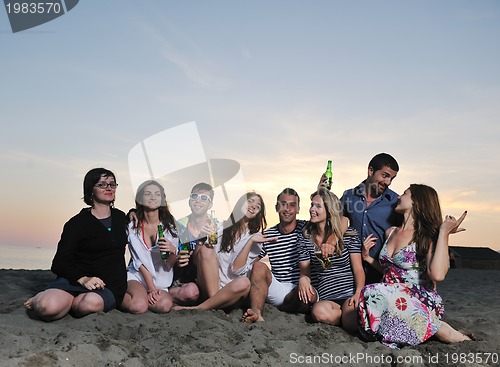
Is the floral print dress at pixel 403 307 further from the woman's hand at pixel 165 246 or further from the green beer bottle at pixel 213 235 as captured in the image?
the woman's hand at pixel 165 246

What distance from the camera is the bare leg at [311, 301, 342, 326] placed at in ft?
16.3

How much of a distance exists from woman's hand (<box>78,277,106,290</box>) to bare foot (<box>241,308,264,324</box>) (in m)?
1.33

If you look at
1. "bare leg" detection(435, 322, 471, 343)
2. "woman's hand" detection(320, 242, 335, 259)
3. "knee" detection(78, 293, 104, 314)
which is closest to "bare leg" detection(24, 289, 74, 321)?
"knee" detection(78, 293, 104, 314)

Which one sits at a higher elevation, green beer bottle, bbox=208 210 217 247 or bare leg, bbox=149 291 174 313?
green beer bottle, bbox=208 210 217 247

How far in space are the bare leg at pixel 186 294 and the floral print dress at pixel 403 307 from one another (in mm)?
1665

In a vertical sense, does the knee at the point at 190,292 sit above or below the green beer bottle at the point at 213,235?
below

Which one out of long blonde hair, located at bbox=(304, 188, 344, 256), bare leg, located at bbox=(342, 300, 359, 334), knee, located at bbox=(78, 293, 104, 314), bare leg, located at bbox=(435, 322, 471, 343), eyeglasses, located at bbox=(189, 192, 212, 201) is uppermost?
eyeglasses, located at bbox=(189, 192, 212, 201)

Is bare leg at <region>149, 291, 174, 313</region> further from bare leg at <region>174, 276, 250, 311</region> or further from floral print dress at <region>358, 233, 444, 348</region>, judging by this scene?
floral print dress at <region>358, 233, 444, 348</region>

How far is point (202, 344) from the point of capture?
421 cm

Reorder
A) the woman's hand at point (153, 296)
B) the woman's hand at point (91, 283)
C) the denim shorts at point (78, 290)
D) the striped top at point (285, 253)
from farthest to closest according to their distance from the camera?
1. the striped top at point (285, 253)
2. the woman's hand at point (153, 296)
3. the denim shorts at point (78, 290)
4. the woman's hand at point (91, 283)

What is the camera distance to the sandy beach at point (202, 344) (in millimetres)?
3748

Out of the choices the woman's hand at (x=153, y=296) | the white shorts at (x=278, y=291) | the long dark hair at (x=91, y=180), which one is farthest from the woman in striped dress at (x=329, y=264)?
the long dark hair at (x=91, y=180)

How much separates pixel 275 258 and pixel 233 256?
18.6 inches

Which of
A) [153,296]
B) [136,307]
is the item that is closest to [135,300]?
[136,307]
